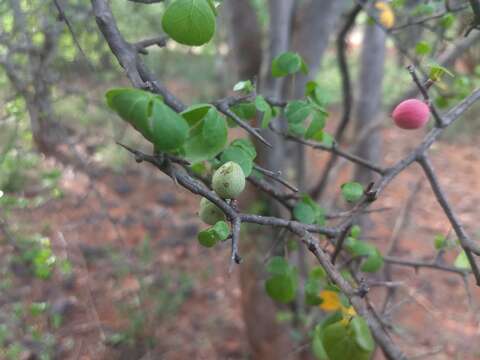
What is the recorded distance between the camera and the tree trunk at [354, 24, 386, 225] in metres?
3.11

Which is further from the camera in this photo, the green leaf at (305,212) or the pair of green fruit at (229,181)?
the green leaf at (305,212)

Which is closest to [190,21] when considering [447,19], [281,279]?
[281,279]

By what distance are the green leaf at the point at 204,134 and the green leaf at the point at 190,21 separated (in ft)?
0.42

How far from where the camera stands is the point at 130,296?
3379mm

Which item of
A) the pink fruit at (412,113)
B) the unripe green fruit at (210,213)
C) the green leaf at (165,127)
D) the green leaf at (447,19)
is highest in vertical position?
the green leaf at (447,19)

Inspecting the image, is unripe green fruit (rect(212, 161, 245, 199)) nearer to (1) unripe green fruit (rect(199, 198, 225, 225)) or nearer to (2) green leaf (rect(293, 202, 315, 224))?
(1) unripe green fruit (rect(199, 198, 225, 225))

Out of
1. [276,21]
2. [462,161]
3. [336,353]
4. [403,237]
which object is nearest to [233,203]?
[336,353]

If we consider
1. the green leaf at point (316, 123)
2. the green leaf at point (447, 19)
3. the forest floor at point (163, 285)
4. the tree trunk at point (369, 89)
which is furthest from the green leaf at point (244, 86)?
the tree trunk at point (369, 89)

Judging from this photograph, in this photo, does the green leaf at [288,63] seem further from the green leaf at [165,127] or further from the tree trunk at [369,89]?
the tree trunk at [369,89]

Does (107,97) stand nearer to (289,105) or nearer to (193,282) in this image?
(289,105)

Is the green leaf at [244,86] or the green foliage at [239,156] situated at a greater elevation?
the green leaf at [244,86]

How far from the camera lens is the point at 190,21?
68cm

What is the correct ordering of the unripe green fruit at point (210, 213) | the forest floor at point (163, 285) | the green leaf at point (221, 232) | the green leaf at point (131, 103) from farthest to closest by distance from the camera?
the forest floor at point (163, 285)
the unripe green fruit at point (210, 213)
the green leaf at point (221, 232)
the green leaf at point (131, 103)

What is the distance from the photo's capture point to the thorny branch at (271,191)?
587mm
